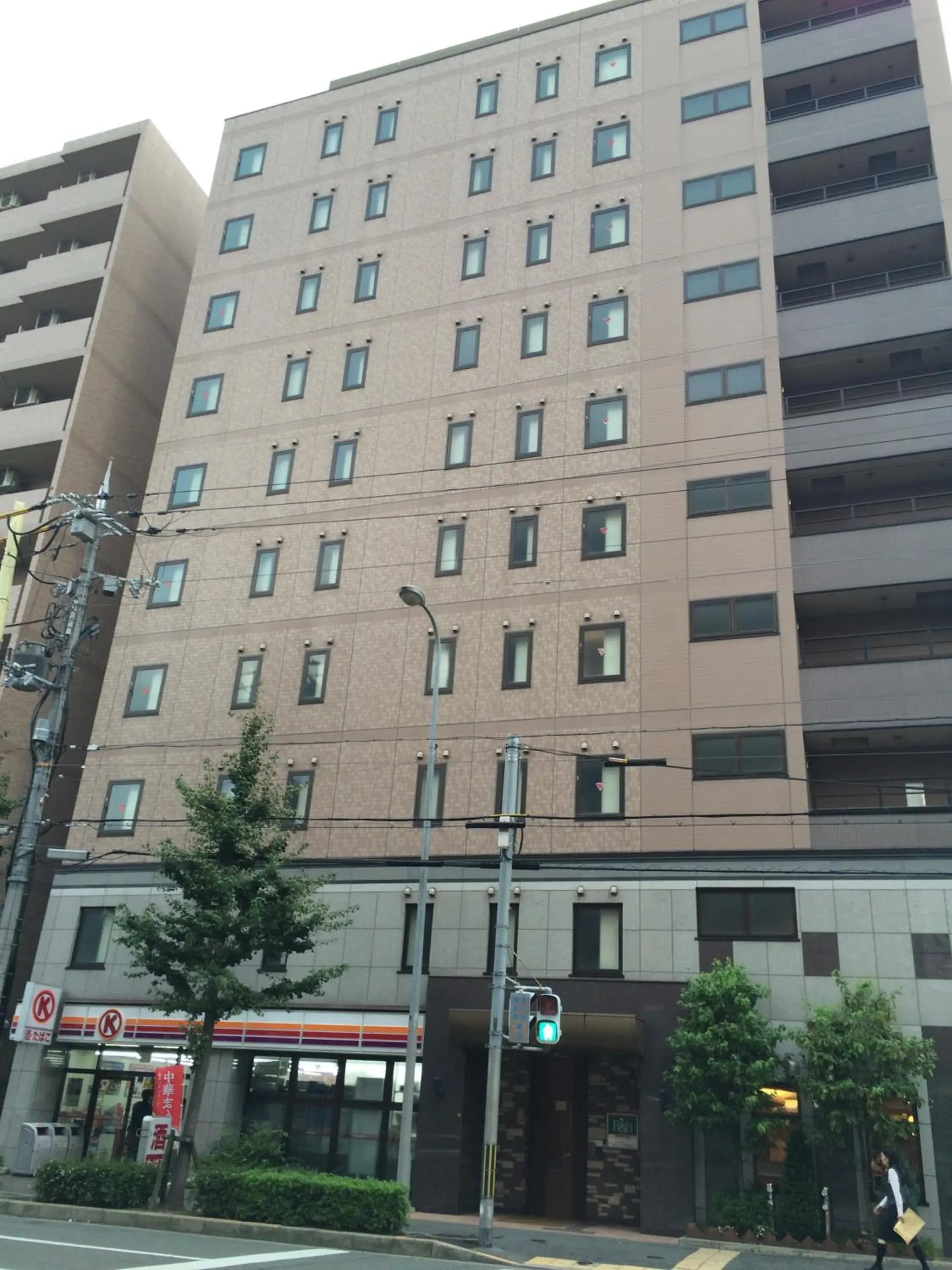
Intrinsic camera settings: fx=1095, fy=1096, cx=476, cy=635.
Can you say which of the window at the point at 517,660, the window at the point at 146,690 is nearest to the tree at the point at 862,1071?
the window at the point at 517,660

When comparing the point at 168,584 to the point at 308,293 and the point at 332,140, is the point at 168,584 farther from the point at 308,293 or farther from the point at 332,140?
the point at 332,140

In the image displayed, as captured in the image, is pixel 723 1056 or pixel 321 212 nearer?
pixel 723 1056

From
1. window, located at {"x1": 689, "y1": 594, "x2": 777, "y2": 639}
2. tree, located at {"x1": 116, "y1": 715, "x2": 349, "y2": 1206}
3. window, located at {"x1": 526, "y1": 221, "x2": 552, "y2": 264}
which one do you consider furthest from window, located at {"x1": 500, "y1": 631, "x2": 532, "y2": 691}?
window, located at {"x1": 526, "y1": 221, "x2": 552, "y2": 264}

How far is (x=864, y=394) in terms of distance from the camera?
3216cm

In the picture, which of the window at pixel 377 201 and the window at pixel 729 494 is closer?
the window at pixel 729 494

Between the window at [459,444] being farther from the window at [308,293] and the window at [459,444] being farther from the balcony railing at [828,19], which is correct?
the balcony railing at [828,19]

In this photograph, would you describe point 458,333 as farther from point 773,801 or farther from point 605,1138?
point 605,1138

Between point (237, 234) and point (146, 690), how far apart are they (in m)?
18.2

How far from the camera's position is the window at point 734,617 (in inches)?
1064

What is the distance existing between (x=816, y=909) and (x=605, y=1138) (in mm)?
6865

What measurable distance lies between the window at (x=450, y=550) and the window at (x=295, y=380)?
320 inches

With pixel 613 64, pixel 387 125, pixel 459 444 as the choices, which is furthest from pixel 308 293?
pixel 613 64

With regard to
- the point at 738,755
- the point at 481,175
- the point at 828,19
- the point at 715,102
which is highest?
the point at 828,19

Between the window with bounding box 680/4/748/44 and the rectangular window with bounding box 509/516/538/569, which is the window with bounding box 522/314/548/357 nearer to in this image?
the rectangular window with bounding box 509/516/538/569
